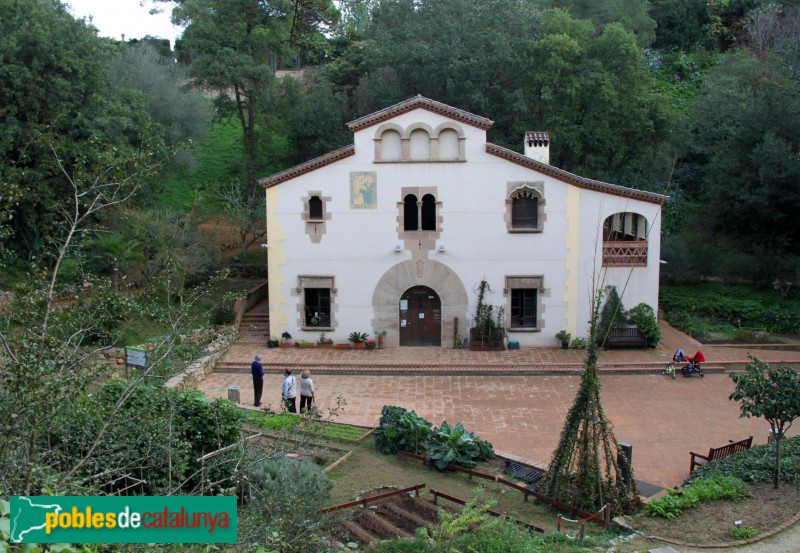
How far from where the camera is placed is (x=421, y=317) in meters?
25.8

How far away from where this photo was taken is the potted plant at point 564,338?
992 inches

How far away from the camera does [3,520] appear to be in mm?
5172

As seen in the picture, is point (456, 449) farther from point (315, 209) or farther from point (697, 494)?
point (315, 209)

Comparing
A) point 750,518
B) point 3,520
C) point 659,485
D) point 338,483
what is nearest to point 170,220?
point 338,483

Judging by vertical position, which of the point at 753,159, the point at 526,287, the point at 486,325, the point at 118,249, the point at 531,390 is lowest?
the point at 531,390

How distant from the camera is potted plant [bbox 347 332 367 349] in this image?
2547 centimetres

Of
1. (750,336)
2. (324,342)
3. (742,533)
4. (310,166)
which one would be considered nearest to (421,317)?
(324,342)

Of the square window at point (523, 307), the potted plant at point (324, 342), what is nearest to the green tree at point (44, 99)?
the potted plant at point (324, 342)

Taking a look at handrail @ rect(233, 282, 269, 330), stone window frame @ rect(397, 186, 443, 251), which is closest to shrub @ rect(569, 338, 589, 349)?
stone window frame @ rect(397, 186, 443, 251)

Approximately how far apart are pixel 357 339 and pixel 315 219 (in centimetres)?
421

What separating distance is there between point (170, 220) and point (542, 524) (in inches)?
807

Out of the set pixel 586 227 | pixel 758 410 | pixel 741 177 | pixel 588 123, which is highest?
pixel 588 123

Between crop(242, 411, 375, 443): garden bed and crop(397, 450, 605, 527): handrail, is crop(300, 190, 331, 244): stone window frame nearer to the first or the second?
crop(242, 411, 375, 443): garden bed

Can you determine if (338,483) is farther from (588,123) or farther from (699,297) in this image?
(588,123)
